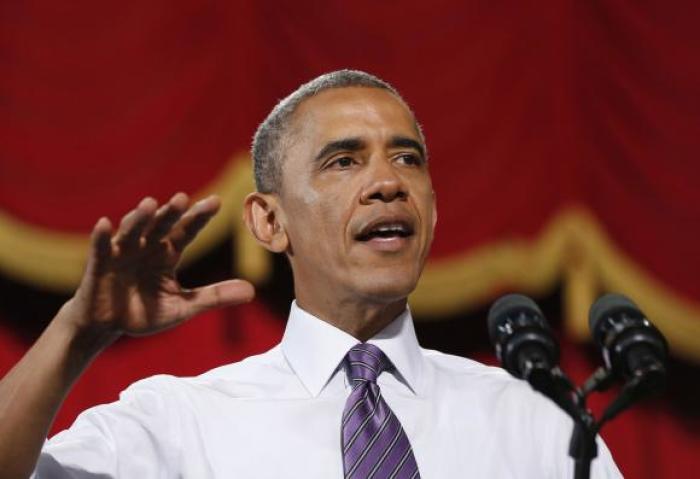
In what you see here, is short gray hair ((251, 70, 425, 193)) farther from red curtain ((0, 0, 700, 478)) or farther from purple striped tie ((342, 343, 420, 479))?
red curtain ((0, 0, 700, 478))

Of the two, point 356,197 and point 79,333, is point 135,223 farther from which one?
point 356,197

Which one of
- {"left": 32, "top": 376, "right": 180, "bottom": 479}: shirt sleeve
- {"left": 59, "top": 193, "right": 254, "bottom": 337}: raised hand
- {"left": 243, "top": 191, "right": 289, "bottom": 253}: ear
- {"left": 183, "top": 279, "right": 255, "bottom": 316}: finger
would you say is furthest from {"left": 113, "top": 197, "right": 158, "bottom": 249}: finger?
{"left": 243, "top": 191, "right": 289, "bottom": 253}: ear

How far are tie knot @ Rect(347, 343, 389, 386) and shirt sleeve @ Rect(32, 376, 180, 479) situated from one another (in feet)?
0.85

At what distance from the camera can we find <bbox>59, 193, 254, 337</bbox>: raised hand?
1.20 m

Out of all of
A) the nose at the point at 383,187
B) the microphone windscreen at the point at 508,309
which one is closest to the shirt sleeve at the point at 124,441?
the nose at the point at 383,187

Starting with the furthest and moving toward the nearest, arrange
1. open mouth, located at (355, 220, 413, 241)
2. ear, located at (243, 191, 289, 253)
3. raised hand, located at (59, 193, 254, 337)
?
ear, located at (243, 191, 289, 253) < open mouth, located at (355, 220, 413, 241) < raised hand, located at (59, 193, 254, 337)

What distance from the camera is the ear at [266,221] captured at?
69.0 inches

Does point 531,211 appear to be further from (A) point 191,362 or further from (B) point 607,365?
(B) point 607,365

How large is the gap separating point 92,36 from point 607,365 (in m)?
2.52

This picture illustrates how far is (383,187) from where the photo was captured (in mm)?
1604

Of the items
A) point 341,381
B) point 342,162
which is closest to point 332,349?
point 341,381

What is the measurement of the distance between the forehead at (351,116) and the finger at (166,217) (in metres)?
0.53

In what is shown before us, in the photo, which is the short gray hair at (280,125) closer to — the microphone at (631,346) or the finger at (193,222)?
the finger at (193,222)

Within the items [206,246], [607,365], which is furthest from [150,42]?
[607,365]
